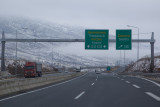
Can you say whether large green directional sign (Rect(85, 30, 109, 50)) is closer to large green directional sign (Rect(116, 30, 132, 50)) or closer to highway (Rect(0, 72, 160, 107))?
large green directional sign (Rect(116, 30, 132, 50))

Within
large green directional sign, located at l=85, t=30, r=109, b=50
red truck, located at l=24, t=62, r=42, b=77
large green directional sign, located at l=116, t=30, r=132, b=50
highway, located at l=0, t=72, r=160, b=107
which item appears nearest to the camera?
highway, located at l=0, t=72, r=160, b=107

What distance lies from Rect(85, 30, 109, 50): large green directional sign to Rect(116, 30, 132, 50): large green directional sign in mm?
1727

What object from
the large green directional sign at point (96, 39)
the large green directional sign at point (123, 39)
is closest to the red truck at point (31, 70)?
the large green directional sign at point (96, 39)

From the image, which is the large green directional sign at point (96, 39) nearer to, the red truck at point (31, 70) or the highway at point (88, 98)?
the red truck at point (31, 70)

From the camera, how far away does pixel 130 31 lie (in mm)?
38844

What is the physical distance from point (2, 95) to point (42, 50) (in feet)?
504

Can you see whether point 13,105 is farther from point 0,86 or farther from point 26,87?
point 26,87

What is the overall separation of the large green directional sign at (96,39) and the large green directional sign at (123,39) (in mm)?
1727

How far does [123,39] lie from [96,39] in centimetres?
392

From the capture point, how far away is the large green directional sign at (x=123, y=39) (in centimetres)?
3888

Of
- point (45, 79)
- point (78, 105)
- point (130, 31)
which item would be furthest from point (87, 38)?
point (78, 105)

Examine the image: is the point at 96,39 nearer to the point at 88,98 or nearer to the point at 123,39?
the point at 123,39

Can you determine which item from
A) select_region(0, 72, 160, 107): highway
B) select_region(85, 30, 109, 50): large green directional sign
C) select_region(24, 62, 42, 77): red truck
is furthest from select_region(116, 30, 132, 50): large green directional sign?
select_region(24, 62, 42, 77): red truck

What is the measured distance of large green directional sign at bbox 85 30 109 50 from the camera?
38.8 meters
